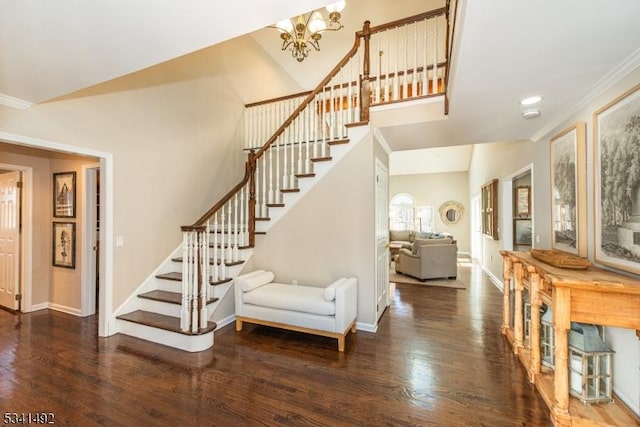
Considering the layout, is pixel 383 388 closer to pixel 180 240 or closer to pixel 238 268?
pixel 238 268

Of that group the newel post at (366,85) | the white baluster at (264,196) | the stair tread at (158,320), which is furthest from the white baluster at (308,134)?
the stair tread at (158,320)

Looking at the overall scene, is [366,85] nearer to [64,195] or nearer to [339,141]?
[339,141]

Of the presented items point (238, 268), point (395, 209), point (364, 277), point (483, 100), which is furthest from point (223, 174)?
point (395, 209)

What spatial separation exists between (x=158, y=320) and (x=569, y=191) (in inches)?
178

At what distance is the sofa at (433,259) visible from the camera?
603 cm

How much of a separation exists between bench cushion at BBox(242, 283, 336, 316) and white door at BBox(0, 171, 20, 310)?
11.6 ft

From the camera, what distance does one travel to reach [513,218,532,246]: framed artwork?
4988mm

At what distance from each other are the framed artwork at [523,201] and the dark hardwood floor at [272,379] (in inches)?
103

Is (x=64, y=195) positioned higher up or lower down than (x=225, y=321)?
higher up

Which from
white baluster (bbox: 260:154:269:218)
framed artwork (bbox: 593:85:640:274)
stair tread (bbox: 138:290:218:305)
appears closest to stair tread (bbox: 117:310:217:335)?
stair tread (bbox: 138:290:218:305)

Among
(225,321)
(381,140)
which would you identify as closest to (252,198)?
(225,321)

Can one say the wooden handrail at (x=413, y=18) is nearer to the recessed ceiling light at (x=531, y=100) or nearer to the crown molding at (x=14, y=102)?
the recessed ceiling light at (x=531, y=100)

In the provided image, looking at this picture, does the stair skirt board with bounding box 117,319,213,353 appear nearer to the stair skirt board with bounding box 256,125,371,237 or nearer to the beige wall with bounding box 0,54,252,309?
the beige wall with bounding box 0,54,252,309

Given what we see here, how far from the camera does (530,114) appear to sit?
112 inches
